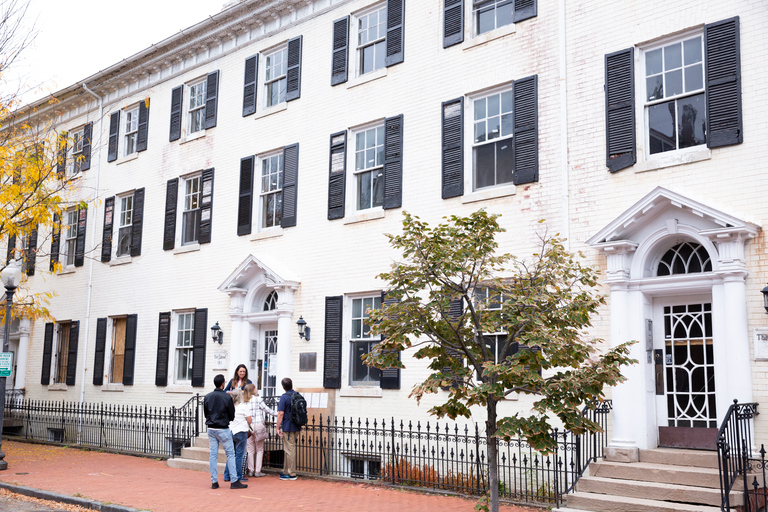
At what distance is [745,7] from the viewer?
10500 millimetres

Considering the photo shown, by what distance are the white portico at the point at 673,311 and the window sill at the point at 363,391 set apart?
4789 mm

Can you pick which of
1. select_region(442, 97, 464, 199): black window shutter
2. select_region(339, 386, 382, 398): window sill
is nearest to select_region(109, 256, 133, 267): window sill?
select_region(339, 386, 382, 398): window sill

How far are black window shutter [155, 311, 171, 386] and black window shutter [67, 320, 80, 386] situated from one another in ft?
A: 13.3

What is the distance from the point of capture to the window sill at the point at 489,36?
13.2 m

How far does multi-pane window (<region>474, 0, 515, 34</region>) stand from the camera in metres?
13.5

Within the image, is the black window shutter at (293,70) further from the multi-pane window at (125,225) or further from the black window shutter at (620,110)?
the black window shutter at (620,110)

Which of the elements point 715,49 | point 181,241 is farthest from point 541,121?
point 181,241

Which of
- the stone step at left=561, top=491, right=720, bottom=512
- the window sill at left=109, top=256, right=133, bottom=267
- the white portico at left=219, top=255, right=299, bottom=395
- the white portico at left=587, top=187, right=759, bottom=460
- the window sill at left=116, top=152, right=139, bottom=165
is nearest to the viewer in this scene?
the stone step at left=561, top=491, right=720, bottom=512

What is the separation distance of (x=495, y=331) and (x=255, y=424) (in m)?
6.55

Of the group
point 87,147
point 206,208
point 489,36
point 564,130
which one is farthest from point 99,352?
point 564,130

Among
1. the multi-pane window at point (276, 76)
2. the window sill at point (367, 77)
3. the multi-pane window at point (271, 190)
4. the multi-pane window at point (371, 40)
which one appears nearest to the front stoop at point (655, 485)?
the window sill at point (367, 77)

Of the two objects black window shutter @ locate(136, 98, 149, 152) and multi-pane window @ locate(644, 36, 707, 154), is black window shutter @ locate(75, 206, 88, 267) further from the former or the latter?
multi-pane window @ locate(644, 36, 707, 154)

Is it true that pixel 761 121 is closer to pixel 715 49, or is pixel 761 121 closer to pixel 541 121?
pixel 715 49

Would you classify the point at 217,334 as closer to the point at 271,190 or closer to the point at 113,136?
the point at 271,190
